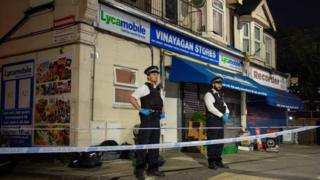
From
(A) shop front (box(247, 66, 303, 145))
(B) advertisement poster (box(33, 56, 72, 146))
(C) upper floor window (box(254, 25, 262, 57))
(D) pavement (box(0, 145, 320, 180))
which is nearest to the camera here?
(D) pavement (box(0, 145, 320, 180))

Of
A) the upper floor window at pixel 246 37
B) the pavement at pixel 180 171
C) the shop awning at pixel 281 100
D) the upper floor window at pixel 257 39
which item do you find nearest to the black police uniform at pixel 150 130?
the pavement at pixel 180 171

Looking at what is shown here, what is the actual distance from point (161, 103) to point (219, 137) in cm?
213

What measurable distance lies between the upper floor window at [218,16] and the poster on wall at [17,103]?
7.89m

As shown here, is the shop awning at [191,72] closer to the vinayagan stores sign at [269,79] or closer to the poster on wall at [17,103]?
the poster on wall at [17,103]

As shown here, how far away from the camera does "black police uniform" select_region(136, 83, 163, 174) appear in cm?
920

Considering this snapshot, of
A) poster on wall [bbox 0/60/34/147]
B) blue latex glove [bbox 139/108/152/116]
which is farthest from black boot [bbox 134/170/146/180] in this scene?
poster on wall [bbox 0/60/34/147]

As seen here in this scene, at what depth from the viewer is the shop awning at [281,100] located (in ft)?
71.3

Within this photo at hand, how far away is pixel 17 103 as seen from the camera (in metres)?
13.5

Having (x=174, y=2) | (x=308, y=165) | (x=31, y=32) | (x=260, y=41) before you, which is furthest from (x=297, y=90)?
(x=31, y=32)

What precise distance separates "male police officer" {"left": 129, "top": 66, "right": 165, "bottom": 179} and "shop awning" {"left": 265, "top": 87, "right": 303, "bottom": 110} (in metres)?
12.6

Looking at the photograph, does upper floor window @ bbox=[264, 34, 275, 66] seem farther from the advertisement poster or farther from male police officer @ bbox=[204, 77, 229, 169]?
the advertisement poster

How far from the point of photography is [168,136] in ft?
51.2

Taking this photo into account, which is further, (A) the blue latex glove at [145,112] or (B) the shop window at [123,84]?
(B) the shop window at [123,84]

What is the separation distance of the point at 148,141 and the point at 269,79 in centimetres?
1605
